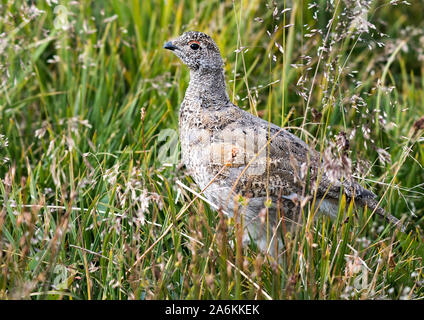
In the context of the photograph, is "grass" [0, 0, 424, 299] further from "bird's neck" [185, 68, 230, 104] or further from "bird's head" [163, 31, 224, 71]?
"bird's head" [163, 31, 224, 71]

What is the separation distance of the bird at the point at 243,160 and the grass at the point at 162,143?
12cm

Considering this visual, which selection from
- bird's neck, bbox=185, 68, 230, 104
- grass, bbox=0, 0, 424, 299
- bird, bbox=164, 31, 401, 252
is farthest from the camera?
bird's neck, bbox=185, 68, 230, 104

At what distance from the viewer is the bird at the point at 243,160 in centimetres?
315

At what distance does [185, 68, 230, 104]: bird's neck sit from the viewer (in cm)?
354

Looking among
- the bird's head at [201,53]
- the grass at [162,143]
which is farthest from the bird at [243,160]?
the grass at [162,143]

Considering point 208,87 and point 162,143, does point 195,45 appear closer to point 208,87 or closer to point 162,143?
point 208,87

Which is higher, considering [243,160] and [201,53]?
[201,53]

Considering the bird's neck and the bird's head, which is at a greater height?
the bird's head

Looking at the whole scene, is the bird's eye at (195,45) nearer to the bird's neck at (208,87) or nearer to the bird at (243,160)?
the bird at (243,160)

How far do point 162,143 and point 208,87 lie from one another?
0.79 m

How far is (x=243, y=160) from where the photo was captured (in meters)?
3.17

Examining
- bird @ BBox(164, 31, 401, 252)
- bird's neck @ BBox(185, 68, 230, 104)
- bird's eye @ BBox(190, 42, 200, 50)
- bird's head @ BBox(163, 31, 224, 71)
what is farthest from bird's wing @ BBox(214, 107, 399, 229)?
bird's eye @ BBox(190, 42, 200, 50)

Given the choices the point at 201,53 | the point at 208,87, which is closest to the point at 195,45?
the point at 201,53
